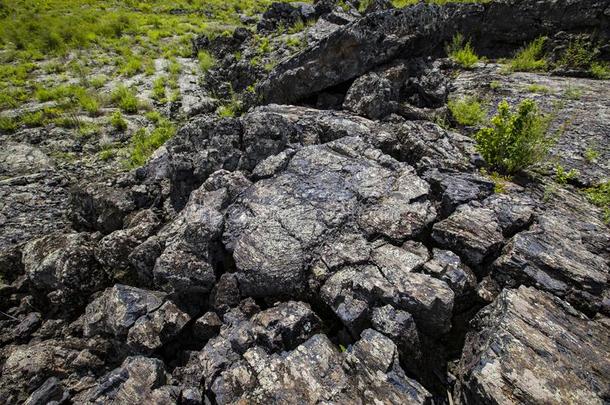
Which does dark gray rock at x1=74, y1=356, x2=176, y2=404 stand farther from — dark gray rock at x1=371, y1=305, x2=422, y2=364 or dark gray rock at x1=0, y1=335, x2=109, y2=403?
dark gray rock at x1=371, y1=305, x2=422, y2=364

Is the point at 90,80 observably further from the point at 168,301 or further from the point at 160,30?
the point at 168,301

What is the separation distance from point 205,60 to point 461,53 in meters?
12.9

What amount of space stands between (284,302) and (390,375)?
2.00 meters

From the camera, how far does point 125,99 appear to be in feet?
43.8

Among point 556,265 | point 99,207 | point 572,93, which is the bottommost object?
point 99,207

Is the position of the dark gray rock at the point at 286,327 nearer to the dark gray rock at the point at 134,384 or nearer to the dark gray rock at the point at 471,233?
the dark gray rock at the point at 134,384

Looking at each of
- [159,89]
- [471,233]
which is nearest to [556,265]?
[471,233]

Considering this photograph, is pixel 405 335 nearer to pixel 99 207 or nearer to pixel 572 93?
pixel 99 207

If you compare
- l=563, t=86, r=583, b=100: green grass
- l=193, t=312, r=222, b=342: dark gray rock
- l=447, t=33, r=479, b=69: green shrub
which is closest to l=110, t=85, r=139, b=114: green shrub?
l=193, t=312, r=222, b=342: dark gray rock

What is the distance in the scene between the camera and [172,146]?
8109 mm

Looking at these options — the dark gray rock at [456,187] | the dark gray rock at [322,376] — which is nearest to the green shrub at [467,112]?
the dark gray rock at [456,187]

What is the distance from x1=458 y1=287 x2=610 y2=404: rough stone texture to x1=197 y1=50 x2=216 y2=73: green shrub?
1681cm

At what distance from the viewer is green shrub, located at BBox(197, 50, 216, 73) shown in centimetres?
1631

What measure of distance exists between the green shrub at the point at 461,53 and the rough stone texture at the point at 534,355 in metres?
8.59
